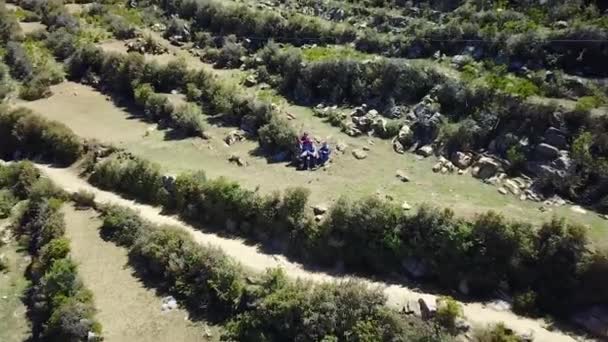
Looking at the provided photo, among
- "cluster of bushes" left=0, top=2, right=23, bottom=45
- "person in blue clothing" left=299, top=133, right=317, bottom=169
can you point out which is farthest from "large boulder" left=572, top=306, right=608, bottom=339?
"cluster of bushes" left=0, top=2, right=23, bottom=45

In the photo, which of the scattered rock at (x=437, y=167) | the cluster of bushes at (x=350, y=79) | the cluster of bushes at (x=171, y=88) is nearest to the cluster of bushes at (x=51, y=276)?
the cluster of bushes at (x=171, y=88)

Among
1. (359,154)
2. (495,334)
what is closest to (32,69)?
(359,154)

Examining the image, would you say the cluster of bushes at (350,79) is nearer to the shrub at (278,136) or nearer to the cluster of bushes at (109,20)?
the shrub at (278,136)

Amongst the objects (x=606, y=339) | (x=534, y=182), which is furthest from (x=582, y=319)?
(x=534, y=182)

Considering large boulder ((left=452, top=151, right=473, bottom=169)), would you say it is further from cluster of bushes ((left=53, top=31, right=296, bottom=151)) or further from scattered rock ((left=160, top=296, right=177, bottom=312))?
scattered rock ((left=160, top=296, right=177, bottom=312))

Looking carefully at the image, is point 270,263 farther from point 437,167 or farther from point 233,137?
point 233,137

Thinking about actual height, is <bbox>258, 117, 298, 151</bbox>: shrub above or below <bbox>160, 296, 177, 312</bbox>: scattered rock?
above

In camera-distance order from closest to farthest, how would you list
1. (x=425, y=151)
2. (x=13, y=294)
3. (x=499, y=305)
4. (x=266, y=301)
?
(x=499, y=305) → (x=266, y=301) → (x=13, y=294) → (x=425, y=151)
